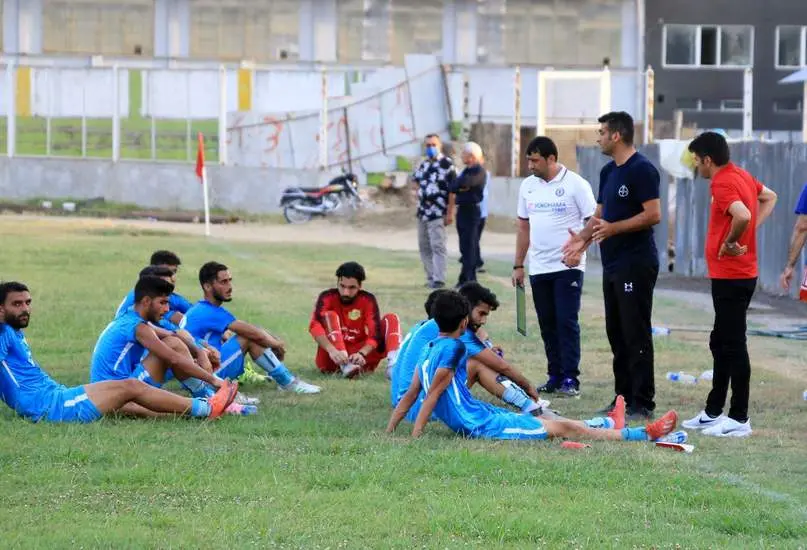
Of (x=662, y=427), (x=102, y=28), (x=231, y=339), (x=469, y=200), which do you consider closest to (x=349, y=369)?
(x=231, y=339)

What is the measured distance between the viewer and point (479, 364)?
10.8 m

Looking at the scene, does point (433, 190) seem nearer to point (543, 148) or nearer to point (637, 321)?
point (543, 148)

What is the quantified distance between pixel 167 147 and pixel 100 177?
2.00 m

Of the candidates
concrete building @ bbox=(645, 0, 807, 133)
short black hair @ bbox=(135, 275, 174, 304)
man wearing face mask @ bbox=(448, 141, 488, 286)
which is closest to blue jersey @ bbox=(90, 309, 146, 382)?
short black hair @ bbox=(135, 275, 174, 304)

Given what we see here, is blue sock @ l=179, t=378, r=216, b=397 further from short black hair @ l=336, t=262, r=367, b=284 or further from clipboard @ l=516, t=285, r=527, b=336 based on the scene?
clipboard @ l=516, t=285, r=527, b=336

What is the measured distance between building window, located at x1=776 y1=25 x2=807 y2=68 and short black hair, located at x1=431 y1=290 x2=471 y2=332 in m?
52.7

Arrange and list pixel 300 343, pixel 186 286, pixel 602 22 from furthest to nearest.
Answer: pixel 602 22 < pixel 186 286 < pixel 300 343

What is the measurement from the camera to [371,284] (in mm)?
22172

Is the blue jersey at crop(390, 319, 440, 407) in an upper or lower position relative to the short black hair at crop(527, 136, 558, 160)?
lower

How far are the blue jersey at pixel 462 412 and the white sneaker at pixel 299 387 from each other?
Answer: 2.44 m

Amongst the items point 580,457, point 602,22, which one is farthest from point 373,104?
point 580,457

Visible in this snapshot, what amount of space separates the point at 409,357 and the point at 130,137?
34058 mm

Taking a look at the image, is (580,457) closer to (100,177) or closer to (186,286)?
(186,286)

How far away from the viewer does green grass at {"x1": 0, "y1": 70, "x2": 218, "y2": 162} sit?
144 feet
